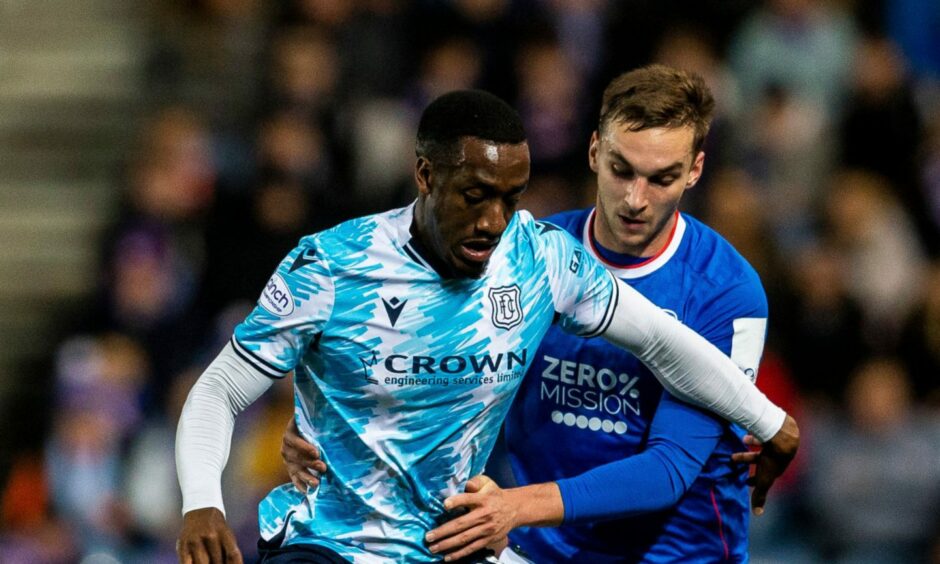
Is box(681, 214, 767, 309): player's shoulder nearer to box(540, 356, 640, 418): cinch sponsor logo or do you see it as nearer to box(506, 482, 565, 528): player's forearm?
box(540, 356, 640, 418): cinch sponsor logo

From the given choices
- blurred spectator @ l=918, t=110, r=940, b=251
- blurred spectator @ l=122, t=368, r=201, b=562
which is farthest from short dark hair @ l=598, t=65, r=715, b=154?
blurred spectator @ l=122, t=368, r=201, b=562

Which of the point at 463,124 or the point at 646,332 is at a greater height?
the point at 463,124

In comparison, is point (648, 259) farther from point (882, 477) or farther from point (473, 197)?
point (882, 477)

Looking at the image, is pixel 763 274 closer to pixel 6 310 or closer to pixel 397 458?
pixel 397 458

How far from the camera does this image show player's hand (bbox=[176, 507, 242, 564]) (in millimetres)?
3688

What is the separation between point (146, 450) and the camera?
26.9ft

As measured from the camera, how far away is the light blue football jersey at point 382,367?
13.0ft

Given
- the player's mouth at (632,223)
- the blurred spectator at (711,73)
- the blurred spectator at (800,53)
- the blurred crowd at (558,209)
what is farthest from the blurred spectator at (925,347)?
→ the player's mouth at (632,223)

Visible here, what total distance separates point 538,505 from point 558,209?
12.1 feet

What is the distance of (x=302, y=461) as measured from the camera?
412 centimetres

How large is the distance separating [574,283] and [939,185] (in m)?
4.47

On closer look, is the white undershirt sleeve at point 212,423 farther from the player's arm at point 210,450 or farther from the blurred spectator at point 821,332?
the blurred spectator at point 821,332

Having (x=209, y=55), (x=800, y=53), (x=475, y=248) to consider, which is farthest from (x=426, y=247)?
(x=209, y=55)

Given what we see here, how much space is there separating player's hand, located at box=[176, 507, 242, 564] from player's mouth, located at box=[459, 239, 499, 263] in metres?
0.88
